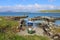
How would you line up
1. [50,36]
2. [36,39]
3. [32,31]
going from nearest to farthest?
1. [36,39]
2. [50,36]
3. [32,31]

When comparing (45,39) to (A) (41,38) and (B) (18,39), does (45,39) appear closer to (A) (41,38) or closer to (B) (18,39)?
(A) (41,38)

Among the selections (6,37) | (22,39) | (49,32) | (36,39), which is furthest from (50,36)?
(6,37)

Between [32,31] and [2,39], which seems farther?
[32,31]

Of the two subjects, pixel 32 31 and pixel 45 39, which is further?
pixel 32 31

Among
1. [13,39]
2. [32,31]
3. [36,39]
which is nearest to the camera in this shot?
[13,39]

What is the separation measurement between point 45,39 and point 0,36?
2626mm

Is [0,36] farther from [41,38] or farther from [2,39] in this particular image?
[41,38]

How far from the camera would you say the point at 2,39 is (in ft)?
33.6

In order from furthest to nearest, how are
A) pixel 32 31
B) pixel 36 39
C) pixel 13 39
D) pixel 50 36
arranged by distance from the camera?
1. pixel 32 31
2. pixel 50 36
3. pixel 36 39
4. pixel 13 39

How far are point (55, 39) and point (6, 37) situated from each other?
2.91 metres

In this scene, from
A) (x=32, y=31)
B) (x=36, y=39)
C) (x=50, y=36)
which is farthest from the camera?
(x=32, y=31)

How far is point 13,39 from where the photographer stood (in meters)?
10.1

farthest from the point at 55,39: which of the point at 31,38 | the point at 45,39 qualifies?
the point at 31,38

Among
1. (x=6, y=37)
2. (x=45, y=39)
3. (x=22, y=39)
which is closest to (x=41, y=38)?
(x=45, y=39)
